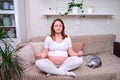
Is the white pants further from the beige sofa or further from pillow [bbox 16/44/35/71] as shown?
pillow [bbox 16/44/35/71]

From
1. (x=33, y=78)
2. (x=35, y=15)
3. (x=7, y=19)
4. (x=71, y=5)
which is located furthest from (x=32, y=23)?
(x=33, y=78)

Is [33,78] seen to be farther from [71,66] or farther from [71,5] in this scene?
[71,5]

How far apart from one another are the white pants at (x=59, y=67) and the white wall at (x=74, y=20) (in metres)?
0.98

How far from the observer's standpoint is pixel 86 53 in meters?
2.68

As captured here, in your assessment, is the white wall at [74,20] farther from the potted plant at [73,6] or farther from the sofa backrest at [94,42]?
the sofa backrest at [94,42]

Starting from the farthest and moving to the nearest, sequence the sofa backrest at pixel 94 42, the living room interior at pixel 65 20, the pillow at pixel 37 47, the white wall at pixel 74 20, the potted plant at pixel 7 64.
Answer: the white wall at pixel 74 20, the sofa backrest at pixel 94 42, the living room interior at pixel 65 20, the pillow at pixel 37 47, the potted plant at pixel 7 64

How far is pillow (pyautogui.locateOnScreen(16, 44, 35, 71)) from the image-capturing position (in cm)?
210

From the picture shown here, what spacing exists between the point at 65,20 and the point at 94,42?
69 centimetres

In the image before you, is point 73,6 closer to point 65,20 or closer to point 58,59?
point 65,20

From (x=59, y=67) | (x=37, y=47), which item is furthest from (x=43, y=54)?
(x=59, y=67)

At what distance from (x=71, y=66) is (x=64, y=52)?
12.5 inches

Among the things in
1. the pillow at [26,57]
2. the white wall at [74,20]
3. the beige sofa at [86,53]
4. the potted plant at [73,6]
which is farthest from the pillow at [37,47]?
the potted plant at [73,6]

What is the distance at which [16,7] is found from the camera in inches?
95.9

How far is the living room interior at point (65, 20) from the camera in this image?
2.57 meters
